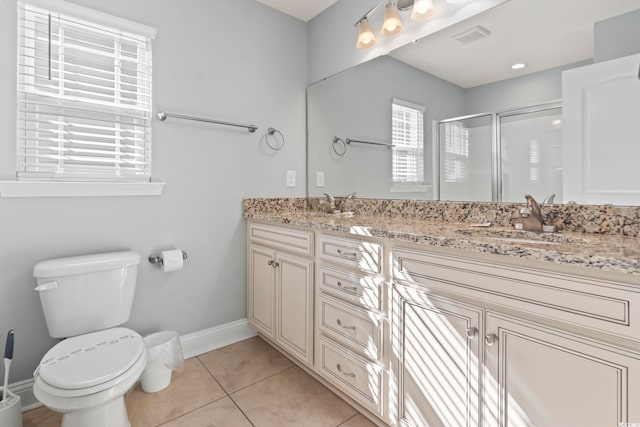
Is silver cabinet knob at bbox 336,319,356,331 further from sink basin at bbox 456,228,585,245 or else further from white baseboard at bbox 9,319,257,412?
white baseboard at bbox 9,319,257,412

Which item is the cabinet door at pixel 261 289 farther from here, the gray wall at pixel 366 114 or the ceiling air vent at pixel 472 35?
the ceiling air vent at pixel 472 35

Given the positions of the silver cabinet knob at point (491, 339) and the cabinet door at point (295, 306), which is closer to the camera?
the silver cabinet knob at point (491, 339)

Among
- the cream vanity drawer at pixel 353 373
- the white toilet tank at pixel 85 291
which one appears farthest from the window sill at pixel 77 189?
the cream vanity drawer at pixel 353 373

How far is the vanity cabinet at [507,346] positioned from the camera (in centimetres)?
80

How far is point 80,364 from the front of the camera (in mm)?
1248

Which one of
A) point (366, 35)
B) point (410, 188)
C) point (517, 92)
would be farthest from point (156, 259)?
point (517, 92)

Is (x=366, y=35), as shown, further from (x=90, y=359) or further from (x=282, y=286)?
(x=90, y=359)

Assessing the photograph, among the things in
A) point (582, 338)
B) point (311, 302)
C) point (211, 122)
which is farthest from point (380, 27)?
point (582, 338)

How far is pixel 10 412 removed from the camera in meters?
1.35

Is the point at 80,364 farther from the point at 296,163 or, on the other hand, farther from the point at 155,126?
the point at 296,163

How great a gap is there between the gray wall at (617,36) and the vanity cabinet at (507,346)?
0.96 meters

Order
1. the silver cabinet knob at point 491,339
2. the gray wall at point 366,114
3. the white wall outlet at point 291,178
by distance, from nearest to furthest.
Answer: the silver cabinet knob at point 491,339
the gray wall at point 366,114
the white wall outlet at point 291,178

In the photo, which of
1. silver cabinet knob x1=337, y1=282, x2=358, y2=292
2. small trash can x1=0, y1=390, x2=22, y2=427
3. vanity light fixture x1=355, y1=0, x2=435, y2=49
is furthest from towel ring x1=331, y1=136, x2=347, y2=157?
small trash can x1=0, y1=390, x2=22, y2=427

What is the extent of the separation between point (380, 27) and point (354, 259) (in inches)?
59.6
